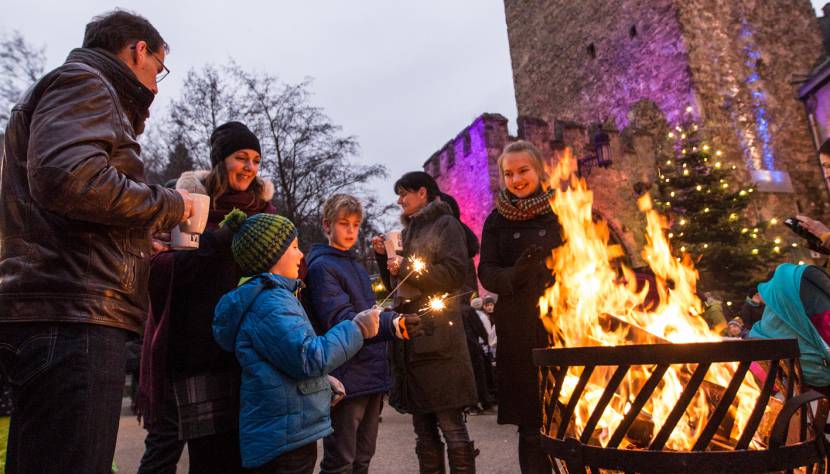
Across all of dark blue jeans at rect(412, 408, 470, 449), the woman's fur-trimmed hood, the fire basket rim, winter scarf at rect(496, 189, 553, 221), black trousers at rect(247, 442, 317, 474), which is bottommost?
dark blue jeans at rect(412, 408, 470, 449)

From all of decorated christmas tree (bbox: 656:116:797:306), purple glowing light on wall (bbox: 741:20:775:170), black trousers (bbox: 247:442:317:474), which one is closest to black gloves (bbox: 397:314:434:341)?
black trousers (bbox: 247:442:317:474)

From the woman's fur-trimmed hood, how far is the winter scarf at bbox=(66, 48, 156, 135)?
691mm

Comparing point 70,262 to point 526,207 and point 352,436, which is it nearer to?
point 352,436

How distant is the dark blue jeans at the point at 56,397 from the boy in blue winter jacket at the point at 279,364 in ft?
1.96

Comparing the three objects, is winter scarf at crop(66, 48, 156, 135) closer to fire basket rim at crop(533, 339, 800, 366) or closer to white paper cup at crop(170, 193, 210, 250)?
white paper cup at crop(170, 193, 210, 250)

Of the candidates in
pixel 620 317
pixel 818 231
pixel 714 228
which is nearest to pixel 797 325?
pixel 818 231

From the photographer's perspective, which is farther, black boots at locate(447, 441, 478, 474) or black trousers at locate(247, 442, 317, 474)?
black boots at locate(447, 441, 478, 474)

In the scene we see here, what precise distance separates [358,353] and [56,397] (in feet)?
5.29

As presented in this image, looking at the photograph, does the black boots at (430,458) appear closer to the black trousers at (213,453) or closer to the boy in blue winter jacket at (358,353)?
the boy in blue winter jacket at (358,353)

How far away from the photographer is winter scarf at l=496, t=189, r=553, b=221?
2.88 meters

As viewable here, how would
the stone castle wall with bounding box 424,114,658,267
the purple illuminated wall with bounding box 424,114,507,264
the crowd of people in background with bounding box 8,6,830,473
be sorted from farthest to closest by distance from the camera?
the stone castle wall with bounding box 424,114,658,267 < the purple illuminated wall with bounding box 424,114,507,264 < the crowd of people in background with bounding box 8,6,830,473

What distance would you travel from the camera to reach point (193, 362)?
7.37 feet

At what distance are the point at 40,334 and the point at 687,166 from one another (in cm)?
1404

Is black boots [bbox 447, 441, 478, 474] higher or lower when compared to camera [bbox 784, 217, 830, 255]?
lower
